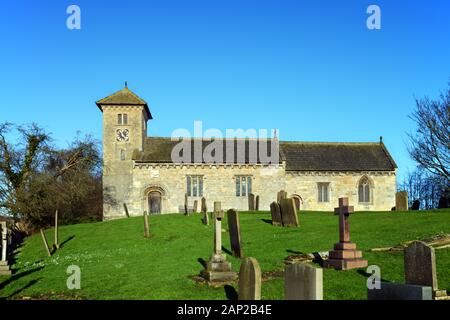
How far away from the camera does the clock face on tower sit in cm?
4038

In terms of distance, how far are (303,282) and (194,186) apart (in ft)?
108

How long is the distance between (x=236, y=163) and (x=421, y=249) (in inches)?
1234

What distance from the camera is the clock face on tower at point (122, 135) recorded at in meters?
40.4

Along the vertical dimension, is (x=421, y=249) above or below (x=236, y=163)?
below

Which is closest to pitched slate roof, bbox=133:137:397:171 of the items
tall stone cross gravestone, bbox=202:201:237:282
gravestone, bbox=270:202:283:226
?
gravestone, bbox=270:202:283:226

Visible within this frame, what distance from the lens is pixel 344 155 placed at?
42281 mm

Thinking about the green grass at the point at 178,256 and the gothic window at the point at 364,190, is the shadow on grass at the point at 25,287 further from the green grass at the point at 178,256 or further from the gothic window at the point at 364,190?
the gothic window at the point at 364,190

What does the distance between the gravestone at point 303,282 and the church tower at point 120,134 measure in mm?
33583

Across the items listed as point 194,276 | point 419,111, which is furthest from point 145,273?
point 419,111

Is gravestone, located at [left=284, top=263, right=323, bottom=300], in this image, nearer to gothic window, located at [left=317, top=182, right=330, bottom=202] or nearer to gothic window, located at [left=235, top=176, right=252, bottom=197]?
gothic window, located at [left=235, top=176, right=252, bottom=197]

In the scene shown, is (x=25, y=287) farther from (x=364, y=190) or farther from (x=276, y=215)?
(x=364, y=190)

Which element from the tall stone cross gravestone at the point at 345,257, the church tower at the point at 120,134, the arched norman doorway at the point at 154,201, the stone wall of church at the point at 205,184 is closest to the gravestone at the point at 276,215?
the tall stone cross gravestone at the point at 345,257
